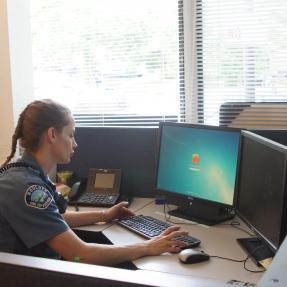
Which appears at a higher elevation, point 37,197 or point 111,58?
point 111,58

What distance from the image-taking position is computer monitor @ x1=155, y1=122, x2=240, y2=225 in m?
1.88

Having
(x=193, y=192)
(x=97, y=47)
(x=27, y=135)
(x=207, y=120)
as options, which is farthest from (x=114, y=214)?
(x=97, y=47)

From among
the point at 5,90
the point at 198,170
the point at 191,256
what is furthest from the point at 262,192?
the point at 5,90

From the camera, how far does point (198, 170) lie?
200cm

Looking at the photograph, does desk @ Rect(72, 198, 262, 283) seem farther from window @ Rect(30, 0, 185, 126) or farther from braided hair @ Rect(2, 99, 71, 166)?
window @ Rect(30, 0, 185, 126)

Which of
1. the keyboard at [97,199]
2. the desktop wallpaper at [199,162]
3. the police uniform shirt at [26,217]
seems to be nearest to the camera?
the police uniform shirt at [26,217]

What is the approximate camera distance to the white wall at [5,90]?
303 centimetres

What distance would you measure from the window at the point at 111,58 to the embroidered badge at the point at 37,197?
1992 millimetres

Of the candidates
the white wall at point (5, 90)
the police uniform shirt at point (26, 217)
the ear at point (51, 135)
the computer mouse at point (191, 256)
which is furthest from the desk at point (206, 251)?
the white wall at point (5, 90)

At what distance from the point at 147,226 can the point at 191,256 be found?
42 centimetres

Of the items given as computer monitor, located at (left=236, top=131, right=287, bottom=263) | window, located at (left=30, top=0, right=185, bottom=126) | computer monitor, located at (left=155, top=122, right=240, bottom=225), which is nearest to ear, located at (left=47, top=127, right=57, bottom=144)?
computer monitor, located at (left=155, top=122, right=240, bottom=225)

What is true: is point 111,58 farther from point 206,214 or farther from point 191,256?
point 191,256

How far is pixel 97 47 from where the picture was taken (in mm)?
3525

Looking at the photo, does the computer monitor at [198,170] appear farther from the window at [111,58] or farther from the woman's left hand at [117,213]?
the window at [111,58]
